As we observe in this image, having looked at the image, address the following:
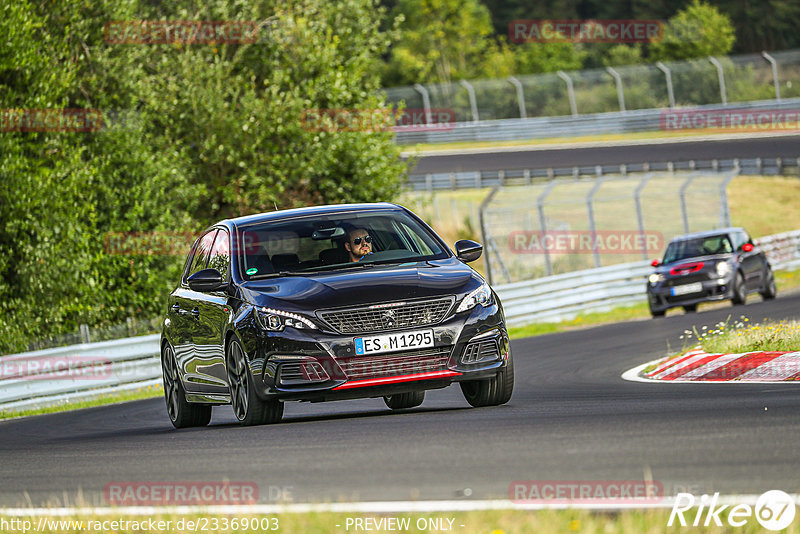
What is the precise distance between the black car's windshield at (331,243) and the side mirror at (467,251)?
12cm

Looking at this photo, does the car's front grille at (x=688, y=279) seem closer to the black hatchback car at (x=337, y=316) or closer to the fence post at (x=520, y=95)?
the black hatchback car at (x=337, y=316)

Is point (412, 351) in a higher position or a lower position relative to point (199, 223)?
higher

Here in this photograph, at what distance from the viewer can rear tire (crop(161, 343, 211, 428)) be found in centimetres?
1097

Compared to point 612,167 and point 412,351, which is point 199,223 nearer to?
point 412,351

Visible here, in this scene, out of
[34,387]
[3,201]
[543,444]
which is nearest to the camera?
[543,444]

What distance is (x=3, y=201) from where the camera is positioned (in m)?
22.8

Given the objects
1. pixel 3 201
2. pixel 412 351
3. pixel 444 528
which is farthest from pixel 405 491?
pixel 3 201

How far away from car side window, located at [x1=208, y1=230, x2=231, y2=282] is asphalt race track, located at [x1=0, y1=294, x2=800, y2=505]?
1193 mm

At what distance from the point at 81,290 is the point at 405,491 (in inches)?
731

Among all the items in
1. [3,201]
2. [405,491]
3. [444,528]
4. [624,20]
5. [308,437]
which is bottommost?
[624,20]

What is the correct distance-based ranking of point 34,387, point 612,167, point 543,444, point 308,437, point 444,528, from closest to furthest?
point 444,528, point 543,444, point 308,437, point 34,387, point 612,167

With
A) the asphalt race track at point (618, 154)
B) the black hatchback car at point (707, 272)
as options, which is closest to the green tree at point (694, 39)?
the asphalt race track at point (618, 154)

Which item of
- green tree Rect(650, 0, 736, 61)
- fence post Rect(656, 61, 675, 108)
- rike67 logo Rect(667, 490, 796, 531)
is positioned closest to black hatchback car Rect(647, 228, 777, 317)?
rike67 logo Rect(667, 490, 796, 531)

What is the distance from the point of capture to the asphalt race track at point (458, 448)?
5.93 m
